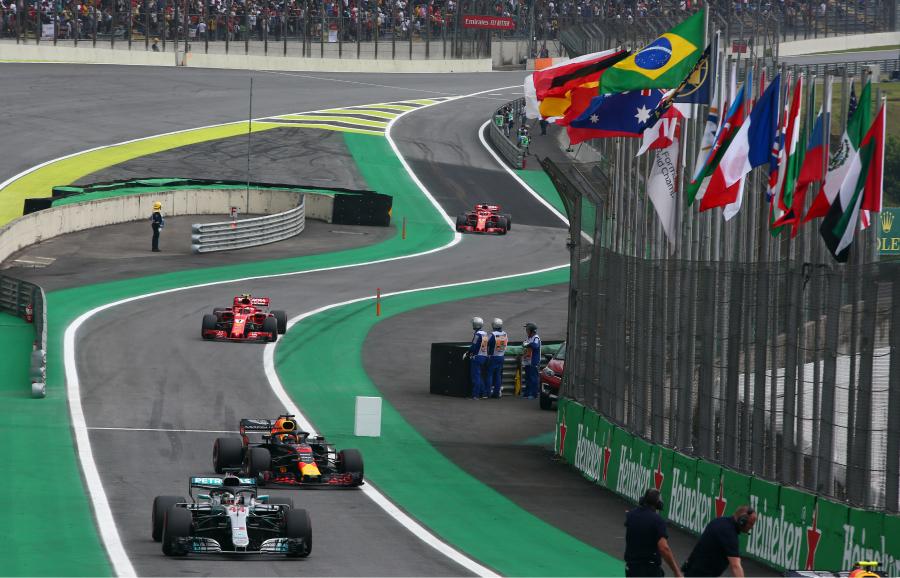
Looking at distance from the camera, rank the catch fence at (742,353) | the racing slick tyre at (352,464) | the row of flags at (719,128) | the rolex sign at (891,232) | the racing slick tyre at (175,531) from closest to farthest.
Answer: the catch fence at (742,353) → the racing slick tyre at (175,531) → the row of flags at (719,128) → the racing slick tyre at (352,464) → the rolex sign at (891,232)

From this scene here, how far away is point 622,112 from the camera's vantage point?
20672 millimetres

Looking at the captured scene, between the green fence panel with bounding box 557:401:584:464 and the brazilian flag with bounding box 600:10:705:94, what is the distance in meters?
5.66

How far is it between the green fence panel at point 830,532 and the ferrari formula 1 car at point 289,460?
710 cm

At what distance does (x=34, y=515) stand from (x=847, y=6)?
294 feet

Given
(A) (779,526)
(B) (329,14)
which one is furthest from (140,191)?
(A) (779,526)

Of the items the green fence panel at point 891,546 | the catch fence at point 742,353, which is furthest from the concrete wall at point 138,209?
the green fence panel at point 891,546

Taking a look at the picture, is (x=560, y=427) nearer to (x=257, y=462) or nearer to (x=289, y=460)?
(x=289, y=460)

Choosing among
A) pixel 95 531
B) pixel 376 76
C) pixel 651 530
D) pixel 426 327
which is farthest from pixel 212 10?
pixel 651 530

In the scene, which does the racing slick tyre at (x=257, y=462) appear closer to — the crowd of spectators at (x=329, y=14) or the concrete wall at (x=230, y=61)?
the crowd of spectators at (x=329, y=14)

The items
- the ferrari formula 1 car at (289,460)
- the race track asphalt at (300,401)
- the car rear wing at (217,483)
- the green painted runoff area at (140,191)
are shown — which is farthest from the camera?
the green painted runoff area at (140,191)

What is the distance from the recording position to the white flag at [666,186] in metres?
20.7

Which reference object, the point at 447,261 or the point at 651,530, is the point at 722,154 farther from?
the point at 447,261

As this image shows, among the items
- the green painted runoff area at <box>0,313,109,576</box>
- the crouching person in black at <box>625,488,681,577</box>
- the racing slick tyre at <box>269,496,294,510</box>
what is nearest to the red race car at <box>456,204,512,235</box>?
the green painted runoff area at <box>0,313,109,576</box>

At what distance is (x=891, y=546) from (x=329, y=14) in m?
75.2
